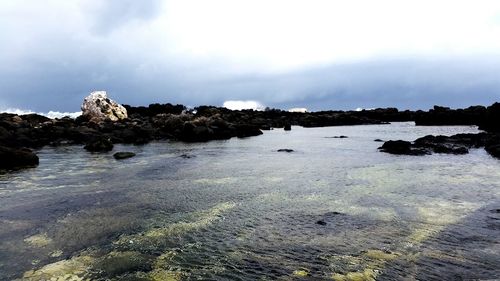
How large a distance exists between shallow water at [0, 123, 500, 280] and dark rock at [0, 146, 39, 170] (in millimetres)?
2930

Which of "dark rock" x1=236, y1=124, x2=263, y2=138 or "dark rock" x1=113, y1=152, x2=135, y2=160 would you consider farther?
"dark rock" x1=236, y1=124, x2=263, y2=138

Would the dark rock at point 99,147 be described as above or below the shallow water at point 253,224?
above

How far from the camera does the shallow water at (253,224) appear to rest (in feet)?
29.4

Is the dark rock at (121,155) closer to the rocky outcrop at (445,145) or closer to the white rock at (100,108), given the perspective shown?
the rocky outcrop at (445,145)

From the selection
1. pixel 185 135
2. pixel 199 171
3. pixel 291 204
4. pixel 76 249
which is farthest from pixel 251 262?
pixel 185 135

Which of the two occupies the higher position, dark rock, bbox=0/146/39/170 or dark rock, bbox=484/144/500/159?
dark rock, bbox=0/146/39/170

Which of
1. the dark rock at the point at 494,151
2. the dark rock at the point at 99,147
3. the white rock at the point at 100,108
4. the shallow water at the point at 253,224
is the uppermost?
the white rock at the point at 100,108

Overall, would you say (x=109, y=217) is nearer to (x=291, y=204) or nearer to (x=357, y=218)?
(x=291, y=204)

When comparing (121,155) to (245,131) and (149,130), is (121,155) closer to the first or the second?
(149,130)

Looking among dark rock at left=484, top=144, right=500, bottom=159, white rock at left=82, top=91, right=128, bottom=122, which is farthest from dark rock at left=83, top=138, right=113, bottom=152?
dark rock at left=484, top=144, right=500, bottom=159

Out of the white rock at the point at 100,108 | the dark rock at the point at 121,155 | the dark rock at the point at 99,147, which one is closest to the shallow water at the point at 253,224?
the dark rock at the point at 121,155

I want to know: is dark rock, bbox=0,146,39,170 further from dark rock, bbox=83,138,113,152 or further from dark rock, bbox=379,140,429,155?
dark rock, bbox=379,140,429,155

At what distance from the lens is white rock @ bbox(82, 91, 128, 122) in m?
67.9

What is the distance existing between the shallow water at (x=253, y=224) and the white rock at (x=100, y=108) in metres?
45.8
